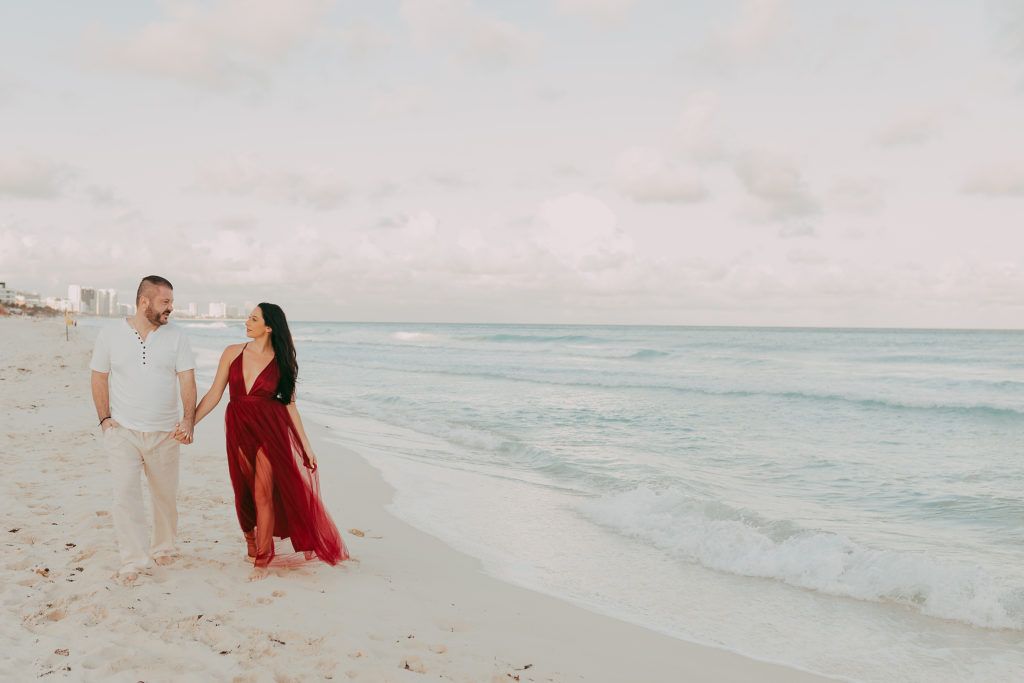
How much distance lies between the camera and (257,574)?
4.58 m

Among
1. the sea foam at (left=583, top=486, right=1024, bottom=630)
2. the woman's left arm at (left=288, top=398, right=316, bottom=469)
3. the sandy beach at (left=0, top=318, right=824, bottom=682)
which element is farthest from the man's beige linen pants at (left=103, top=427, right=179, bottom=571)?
the sea foam at (left=583, top=486, right=1024, bottom=630)

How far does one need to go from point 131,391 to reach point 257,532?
1.29m

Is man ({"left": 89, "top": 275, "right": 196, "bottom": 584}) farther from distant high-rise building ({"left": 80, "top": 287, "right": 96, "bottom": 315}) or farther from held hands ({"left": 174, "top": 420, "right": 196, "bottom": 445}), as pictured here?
distant high-rise building ({"left": 80, "top": 287, "right": 96, "bottom": 315})

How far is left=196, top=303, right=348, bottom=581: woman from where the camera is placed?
15.0 ft

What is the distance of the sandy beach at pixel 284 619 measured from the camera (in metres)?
3.42

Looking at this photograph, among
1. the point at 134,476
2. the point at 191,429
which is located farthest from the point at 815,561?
the point at 134,476

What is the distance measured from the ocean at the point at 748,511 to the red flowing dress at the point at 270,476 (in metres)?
1.65

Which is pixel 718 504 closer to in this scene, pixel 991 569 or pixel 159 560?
pixel 991 569

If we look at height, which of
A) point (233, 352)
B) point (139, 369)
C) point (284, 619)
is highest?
point (233, 352)

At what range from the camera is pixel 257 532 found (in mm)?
4707

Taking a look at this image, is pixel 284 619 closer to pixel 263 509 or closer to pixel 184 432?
pixel 263 509

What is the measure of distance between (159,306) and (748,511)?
6.59 metres

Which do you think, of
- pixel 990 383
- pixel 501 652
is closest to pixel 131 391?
pixel 501 652

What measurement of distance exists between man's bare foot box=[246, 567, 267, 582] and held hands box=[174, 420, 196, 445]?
3.31 feet
